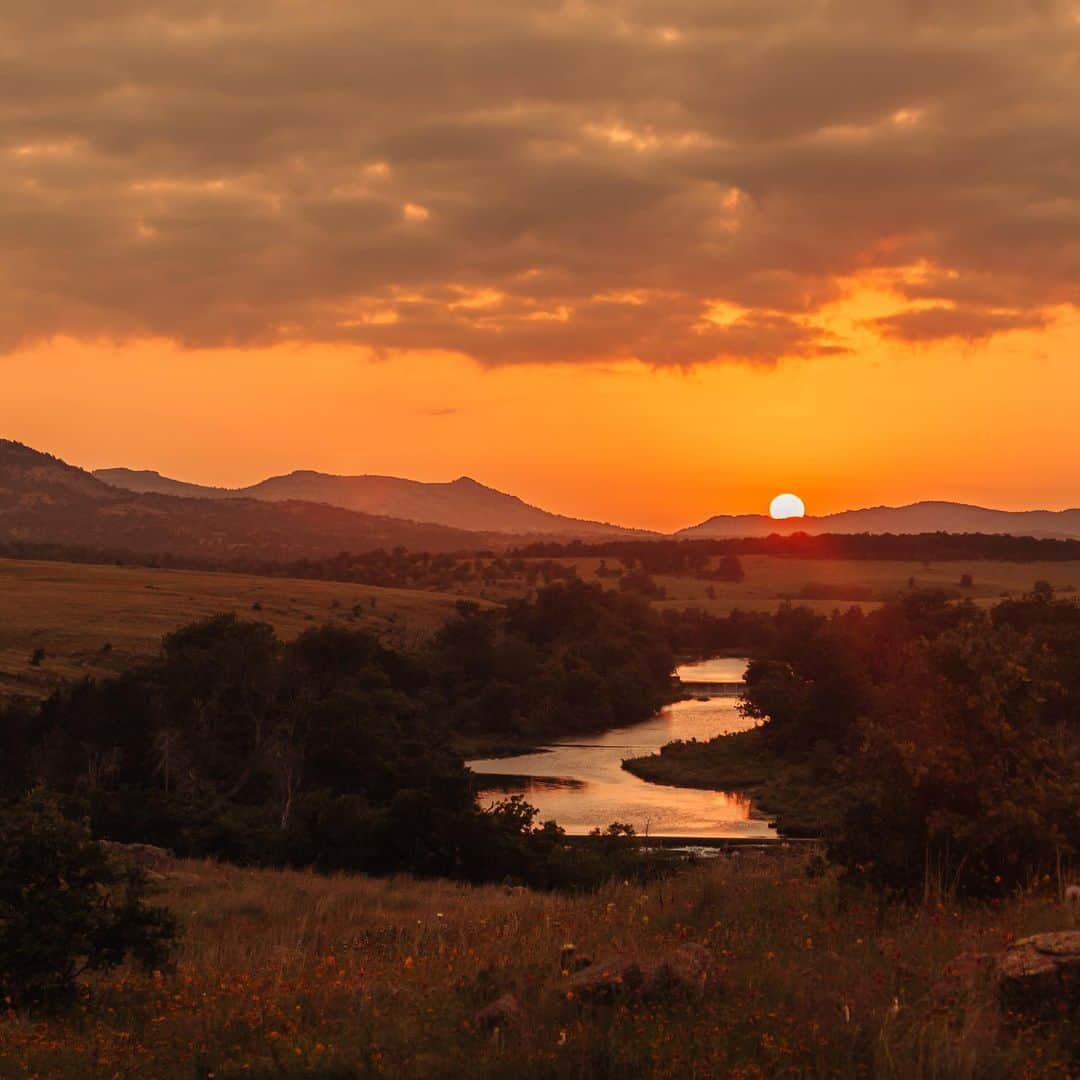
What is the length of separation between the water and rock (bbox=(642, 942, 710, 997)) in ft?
123

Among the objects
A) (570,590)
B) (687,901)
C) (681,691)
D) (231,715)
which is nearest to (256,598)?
(570,590)

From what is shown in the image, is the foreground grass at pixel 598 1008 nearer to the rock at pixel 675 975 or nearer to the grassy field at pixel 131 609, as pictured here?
the rock at pixel 675 975

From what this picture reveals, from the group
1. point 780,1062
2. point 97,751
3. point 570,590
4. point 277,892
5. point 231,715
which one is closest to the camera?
point 780,1062

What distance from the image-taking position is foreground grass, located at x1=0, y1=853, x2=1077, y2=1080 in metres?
8.19

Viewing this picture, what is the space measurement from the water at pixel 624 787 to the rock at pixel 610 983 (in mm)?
37808

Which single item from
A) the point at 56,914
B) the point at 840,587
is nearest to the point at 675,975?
the point at 56,914

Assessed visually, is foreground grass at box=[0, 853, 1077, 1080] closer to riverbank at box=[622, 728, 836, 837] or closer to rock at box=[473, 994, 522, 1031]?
rock at box=[473, 994, 522, 1031]

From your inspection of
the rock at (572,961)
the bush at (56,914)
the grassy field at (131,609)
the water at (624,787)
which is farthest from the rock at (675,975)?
the grassy field at (131,609)

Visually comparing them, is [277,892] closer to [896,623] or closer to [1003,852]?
[1003,852]

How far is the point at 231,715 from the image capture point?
62812mm

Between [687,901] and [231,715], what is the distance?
52.3 meters

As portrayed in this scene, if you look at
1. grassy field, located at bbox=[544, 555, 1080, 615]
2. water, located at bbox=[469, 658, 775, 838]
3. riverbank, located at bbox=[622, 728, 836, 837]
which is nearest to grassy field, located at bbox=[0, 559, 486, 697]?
water, located at bbox=[469, 658, 775, 838]

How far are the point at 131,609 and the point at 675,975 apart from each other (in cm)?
10745

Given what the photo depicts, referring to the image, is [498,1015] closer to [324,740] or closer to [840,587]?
[324,740]
